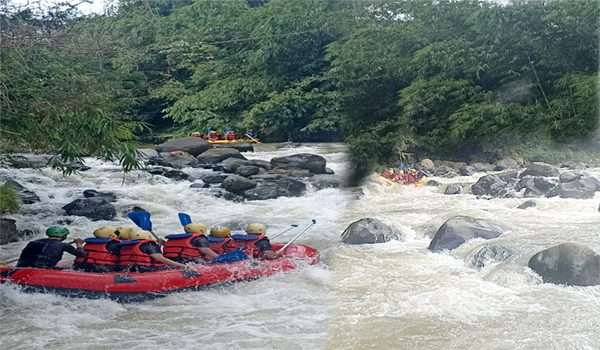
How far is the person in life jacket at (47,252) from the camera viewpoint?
8.24 feet

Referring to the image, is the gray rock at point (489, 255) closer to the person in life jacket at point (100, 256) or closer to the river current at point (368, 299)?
the river current at point (368, 299)

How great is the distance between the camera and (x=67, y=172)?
3.00 m

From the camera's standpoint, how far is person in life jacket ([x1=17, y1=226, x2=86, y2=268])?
251 cm

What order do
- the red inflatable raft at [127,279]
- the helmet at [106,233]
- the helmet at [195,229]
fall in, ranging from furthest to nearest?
the helmet at [195,229] < the helmet at [106,233] < the red inflatable raft at [127,279]

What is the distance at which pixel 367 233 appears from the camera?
267 centimetres

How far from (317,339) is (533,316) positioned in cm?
67

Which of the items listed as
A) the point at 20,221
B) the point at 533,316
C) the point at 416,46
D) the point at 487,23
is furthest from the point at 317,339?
the point at 20,221

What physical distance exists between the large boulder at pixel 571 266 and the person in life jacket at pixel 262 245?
3.20ft

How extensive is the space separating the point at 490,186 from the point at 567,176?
0.98 ft

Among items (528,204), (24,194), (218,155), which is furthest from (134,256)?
(528,204)

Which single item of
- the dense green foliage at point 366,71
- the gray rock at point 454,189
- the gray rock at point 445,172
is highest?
the dense green foliage at point 366,71

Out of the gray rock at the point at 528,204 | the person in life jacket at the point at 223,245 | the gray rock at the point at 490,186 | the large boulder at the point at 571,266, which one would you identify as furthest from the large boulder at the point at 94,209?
the large boulder at the point at 571,266

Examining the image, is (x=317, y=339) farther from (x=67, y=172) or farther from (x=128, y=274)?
(x=67, y=172)

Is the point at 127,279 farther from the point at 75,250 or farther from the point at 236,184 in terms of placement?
the point at 236,184
